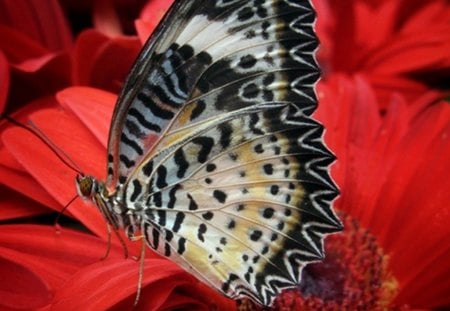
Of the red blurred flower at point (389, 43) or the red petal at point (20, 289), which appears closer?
the red petal at point (20, 289)

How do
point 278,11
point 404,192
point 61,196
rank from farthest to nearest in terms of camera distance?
point 404,192 < point 61,196 < point 278,11

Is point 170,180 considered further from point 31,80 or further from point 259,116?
point 31,80

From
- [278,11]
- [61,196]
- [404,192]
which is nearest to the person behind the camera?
[278,11]

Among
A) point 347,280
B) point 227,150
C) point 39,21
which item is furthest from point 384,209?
point 39,21

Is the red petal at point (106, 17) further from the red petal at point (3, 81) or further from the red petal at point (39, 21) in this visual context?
the red petal at point (3, 81)

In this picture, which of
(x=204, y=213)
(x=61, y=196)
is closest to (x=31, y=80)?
(x=61, y=196)

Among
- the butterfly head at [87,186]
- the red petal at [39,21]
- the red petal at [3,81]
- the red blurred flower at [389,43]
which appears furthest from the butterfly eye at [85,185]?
the red blurred flower at [389,43]

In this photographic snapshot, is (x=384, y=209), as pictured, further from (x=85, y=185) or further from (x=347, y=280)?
(x=85, y=185)
